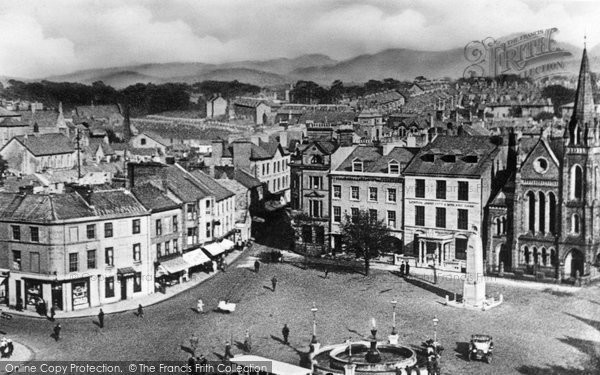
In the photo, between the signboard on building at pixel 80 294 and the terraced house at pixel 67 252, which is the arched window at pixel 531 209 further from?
the signboard on building at pixel 80 294

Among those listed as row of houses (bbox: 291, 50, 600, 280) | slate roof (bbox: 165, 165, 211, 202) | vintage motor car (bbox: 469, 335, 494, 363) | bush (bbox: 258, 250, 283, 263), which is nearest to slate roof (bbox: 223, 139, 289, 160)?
row of houses (bbox: 291, 50, 600, 280)

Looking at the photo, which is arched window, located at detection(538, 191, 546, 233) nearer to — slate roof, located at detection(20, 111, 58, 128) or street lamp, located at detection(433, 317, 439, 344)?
street lamp, located at detection(433, 317, 439, 344)

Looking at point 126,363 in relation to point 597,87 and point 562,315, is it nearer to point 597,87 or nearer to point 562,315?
point 562,315

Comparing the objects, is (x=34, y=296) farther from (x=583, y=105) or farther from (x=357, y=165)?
(x=583, y=105)

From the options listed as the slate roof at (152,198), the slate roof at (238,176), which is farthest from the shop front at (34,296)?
the slate roof at (238,176)

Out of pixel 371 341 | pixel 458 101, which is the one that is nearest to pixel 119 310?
pixel 371 341
